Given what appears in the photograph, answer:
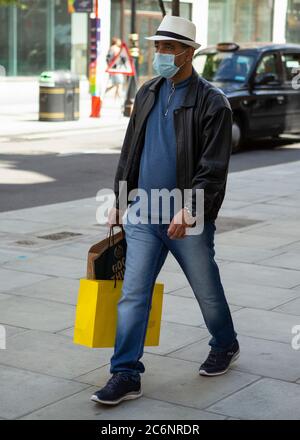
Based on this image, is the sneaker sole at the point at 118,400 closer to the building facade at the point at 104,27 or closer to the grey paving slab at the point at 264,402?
the grey paving slab at the point at 264,402

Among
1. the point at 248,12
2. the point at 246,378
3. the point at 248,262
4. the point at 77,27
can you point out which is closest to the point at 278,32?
the point at 248,12

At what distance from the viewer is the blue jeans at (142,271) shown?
4.89m

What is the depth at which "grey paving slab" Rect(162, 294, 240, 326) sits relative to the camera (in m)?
6.36

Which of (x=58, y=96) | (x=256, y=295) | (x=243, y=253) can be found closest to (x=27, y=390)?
(x=256, y=295)

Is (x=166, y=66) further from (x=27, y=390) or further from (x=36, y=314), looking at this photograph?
(x=36, y=314)

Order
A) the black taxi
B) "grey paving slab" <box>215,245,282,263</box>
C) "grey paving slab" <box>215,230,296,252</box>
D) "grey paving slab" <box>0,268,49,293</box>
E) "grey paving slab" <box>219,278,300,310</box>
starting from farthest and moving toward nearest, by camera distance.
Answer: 1. the black taxi
2. "grey paving slab" <box>215,230,296,252</box>
3. "grey paving slab" <box>215,245,282,263</box>
4. "grey paving slab" <box>0,268,49,293</box>
5. "grey paving slab" <box>219,278,300,310</box>

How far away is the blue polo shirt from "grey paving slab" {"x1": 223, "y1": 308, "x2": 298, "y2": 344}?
4.82 feet

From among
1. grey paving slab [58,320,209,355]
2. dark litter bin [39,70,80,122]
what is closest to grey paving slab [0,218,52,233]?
grey paving slab [58,320,209,355]

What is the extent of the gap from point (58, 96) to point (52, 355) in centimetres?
1693

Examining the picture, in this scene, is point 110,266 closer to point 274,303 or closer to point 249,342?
point 249,342

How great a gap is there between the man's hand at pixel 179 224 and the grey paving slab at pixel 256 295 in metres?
2.09

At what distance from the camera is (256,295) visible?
7047 mm

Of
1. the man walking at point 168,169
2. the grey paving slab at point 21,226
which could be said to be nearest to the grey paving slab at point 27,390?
the man walking at point 168,169

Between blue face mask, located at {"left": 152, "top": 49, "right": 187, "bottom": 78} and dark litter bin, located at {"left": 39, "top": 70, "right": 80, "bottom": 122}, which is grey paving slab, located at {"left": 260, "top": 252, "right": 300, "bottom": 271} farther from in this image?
dark litter bin, located at {"left": 39, "top": 70, "right": 80, "bottom": 122}
